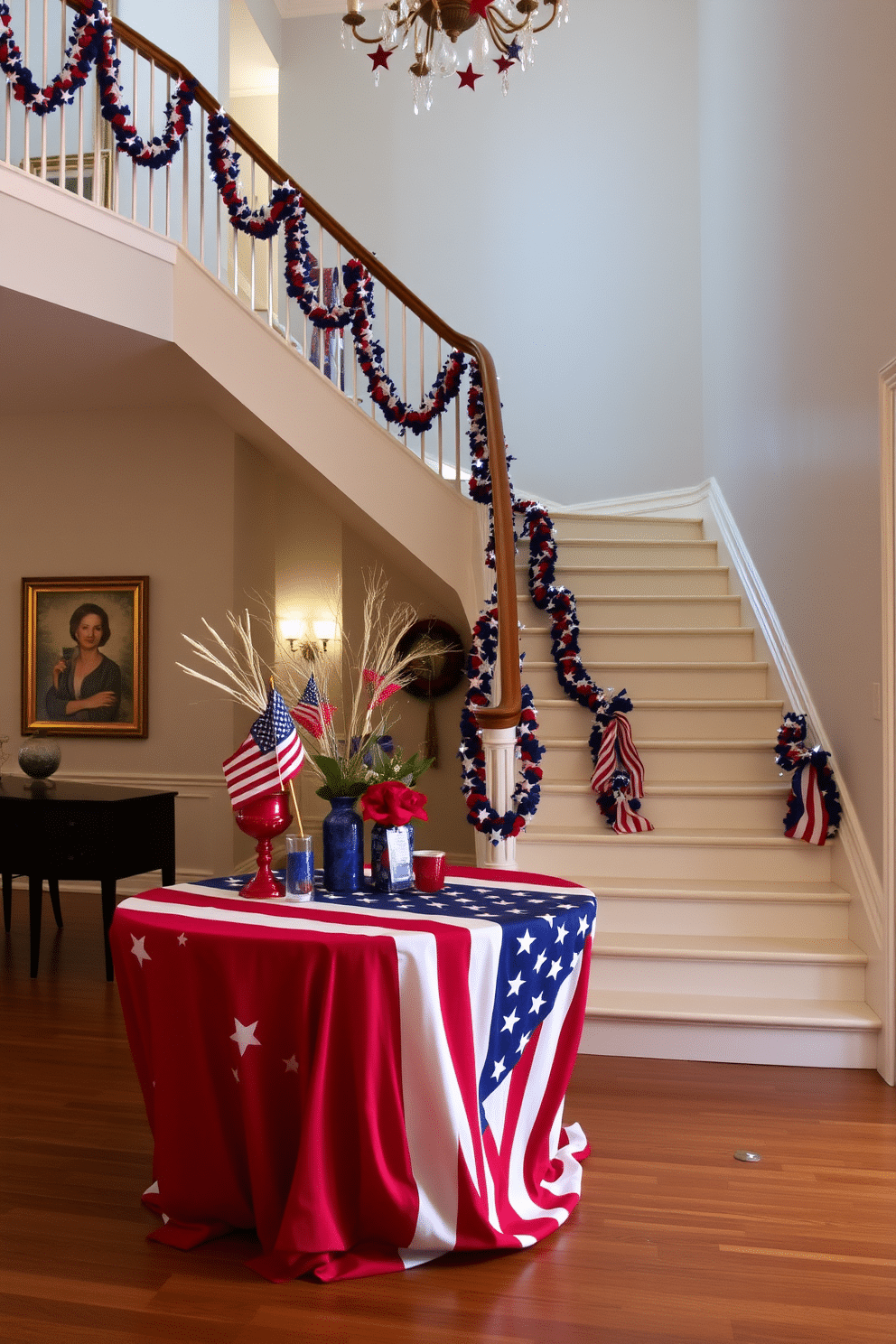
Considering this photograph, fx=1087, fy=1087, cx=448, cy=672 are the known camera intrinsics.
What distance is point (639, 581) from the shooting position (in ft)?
21.2

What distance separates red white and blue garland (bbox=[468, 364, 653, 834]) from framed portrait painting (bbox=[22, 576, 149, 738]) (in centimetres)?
262

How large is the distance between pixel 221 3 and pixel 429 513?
14.5 ft

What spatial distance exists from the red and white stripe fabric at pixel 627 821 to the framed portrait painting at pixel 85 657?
3.67m

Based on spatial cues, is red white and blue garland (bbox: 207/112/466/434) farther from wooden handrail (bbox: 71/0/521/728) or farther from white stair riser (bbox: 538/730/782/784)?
white stair riser (bbox: 538/730/782/784)

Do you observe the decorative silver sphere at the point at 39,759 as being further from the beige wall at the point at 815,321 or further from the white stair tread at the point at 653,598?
the beige wall at the point at 815,321

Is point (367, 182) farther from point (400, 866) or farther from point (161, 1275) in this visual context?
point (161, 1275)

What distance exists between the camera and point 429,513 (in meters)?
6.14

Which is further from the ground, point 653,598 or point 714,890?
point 653,598

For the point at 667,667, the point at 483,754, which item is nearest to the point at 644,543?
the point at 667,667

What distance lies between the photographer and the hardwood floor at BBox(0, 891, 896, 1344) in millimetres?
2289

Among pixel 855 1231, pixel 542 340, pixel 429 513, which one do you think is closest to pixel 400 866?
pixel 855 1231

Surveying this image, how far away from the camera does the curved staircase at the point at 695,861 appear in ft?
12.9

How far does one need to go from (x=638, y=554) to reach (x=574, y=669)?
168 centimetres

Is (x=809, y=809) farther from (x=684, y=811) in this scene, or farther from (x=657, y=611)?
(x=657, y=611)
